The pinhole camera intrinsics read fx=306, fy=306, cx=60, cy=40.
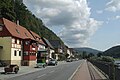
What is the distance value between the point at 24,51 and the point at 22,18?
150 ft

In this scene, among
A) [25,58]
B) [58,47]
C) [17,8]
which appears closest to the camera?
[25,58]

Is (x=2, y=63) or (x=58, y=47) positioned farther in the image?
(x=58, y=47)

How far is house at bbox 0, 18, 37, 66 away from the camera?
202 ft

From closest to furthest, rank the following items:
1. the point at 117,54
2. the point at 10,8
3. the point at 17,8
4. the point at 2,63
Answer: the point at 2,63, the point at 117,54, the point at 10,8, the point at 17,8

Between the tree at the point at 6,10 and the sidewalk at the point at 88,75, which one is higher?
the tree at the point at 6,10

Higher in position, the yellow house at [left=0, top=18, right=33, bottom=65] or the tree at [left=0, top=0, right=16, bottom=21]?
the tree at [left=0, top=0, right=16, bottom=21]

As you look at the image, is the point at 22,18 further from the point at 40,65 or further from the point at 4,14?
the point at 40,65

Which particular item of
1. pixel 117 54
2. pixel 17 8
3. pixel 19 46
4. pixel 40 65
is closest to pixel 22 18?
pixel 17 8

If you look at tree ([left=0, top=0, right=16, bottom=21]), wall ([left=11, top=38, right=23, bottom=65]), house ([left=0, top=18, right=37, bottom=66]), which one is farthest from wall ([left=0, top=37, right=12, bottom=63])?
tree ([left=0, top=0, right=16, bottom=21])

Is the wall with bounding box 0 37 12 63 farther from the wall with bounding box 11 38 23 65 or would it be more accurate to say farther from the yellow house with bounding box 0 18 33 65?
the wall with bounding box 11 38 23 65

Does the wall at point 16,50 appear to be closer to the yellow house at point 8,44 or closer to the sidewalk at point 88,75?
the yellow house at point 8,44

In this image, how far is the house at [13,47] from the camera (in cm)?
6156

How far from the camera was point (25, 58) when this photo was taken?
69.8 m

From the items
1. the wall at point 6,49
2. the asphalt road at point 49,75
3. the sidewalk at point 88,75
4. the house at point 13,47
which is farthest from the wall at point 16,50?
the sidewalk at point 88,75
